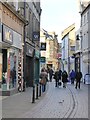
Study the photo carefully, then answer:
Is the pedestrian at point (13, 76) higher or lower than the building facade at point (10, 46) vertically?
lower

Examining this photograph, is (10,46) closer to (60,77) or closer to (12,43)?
(12,43)

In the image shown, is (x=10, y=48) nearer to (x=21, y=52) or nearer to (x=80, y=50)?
(x=21, y=52)

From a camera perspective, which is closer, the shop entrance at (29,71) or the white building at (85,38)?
the shop entrance at (29,71)

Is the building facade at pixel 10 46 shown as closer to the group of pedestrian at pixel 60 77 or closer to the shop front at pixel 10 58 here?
the shop front at pixel 10 58

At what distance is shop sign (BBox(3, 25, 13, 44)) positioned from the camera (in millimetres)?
22014

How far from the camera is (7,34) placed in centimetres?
2289

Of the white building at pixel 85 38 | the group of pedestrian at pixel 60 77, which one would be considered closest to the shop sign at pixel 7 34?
the group of pedestrian at pixel 60 77

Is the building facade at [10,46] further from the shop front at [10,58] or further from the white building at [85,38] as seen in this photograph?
the white building at [85,38]

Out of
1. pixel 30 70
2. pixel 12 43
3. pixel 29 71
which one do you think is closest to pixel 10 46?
pixel 12 43

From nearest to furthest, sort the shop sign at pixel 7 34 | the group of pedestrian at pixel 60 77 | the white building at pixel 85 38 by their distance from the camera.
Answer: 1. the shop sign at pixel 7 34
2. the group of pedestrian at pixel 60 77
3. the white building at pixel 85 38

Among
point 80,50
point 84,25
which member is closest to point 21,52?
point 84,25

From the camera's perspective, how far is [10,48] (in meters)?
24.9

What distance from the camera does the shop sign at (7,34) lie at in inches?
867

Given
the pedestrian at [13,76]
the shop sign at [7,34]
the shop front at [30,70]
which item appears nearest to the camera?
the shop sign at [7,34]
